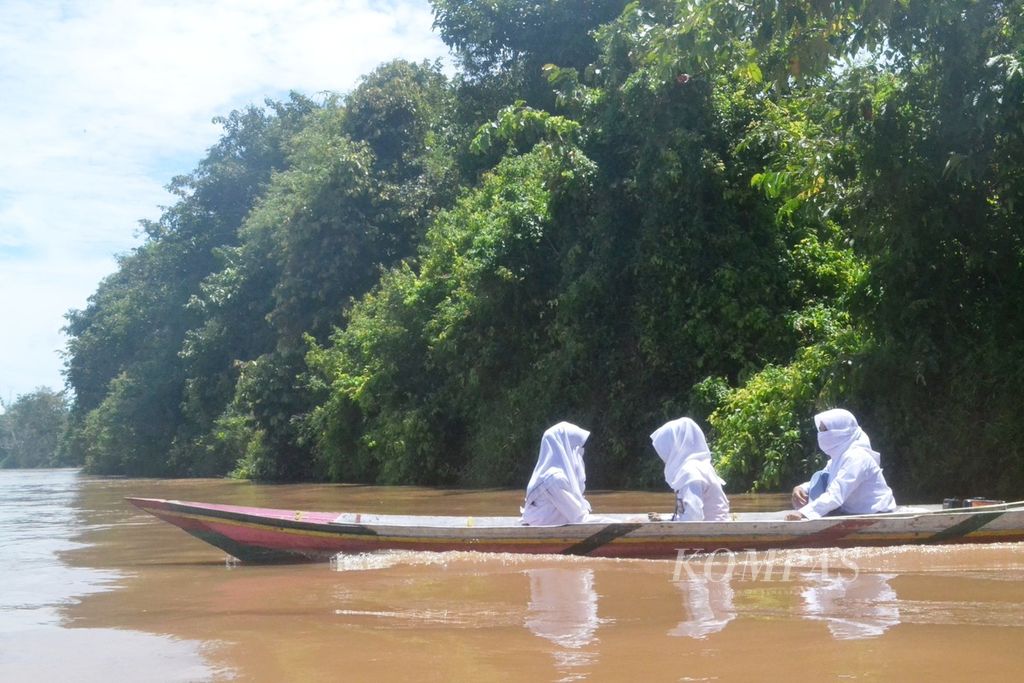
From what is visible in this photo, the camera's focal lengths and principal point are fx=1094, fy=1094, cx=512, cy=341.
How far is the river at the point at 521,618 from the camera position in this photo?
4633 mm

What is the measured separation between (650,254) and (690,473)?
350 inches

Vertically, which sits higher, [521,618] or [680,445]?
[680,445]

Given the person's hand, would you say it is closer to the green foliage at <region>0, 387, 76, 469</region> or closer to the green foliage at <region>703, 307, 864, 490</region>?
the green foliage at <region>703, 307, 864, 490</region>

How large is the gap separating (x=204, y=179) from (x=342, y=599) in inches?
1344

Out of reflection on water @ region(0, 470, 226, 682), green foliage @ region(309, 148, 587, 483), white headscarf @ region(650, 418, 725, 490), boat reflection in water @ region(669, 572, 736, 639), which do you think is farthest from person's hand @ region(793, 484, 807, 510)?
green foliage @ region(309, 148, 587, 483)

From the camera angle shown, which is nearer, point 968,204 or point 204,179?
point 968,204

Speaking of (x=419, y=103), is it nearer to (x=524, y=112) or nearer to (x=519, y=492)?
(x=524, y=112)

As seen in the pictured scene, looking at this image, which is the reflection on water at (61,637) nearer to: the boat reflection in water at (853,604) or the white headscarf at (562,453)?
the boat reflection in water at (853,604)

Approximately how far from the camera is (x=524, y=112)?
18000mm

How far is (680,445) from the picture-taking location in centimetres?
802

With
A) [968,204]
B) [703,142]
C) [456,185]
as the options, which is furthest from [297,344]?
[968,204]

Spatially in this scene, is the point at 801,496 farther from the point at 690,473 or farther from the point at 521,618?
the point at 521,618

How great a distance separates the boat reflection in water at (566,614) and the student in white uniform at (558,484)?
2.27 ft

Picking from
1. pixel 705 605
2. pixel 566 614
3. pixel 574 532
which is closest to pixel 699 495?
pixel 574 532
